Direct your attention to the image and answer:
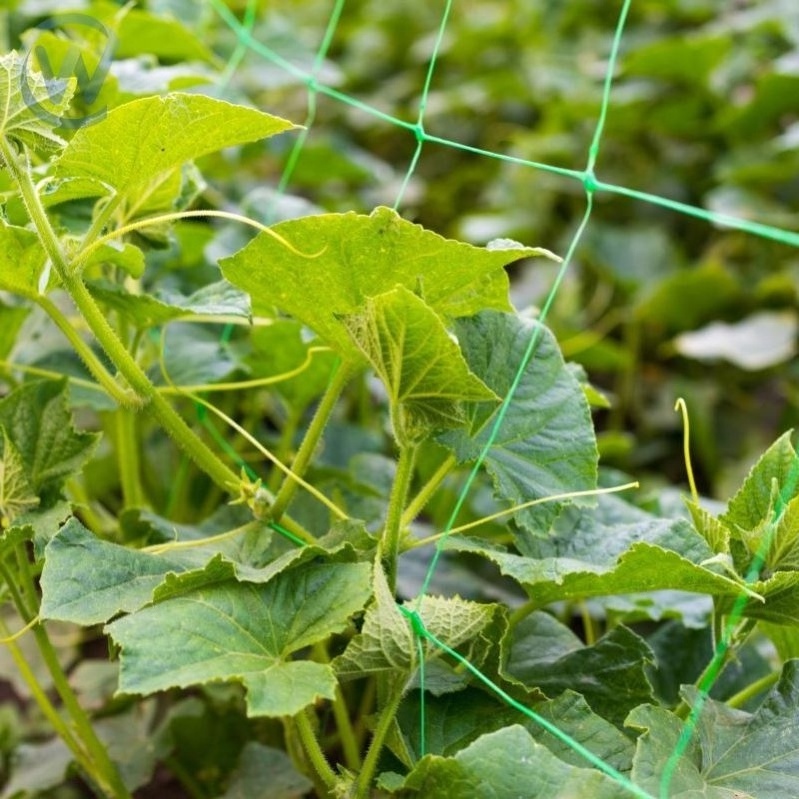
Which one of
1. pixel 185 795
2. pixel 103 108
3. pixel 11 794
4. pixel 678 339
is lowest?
pixel 185 795

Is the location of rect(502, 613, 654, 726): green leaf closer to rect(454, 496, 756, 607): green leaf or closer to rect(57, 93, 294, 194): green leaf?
rect(454, 496, 756, 607): green leaf

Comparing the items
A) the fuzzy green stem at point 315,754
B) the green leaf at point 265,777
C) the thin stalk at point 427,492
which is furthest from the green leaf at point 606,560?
the green leaf at point 265,777

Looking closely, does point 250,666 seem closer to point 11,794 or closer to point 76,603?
point 76,603

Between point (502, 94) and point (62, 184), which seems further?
point (502, 94)

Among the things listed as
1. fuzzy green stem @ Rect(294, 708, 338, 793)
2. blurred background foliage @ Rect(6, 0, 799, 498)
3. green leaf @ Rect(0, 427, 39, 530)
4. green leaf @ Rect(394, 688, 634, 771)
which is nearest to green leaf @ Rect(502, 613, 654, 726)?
green leaf @ Rect(394, 688, 634, 771)

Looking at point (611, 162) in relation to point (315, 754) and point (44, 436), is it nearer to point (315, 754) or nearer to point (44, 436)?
point (44, 436)

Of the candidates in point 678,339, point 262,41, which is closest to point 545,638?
point 678,339

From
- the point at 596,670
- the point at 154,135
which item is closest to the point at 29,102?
the point at 154,135
